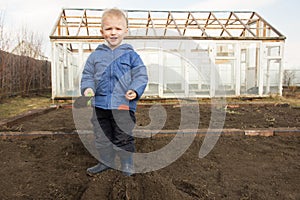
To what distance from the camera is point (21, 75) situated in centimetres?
966

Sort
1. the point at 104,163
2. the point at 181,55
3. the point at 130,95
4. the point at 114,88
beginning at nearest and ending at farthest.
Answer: the point at 130,95 < the point at 114,88 < the point at 104,163 < the point at 181,55

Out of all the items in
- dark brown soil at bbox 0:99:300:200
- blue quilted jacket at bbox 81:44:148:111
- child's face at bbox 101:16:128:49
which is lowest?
dark brown soil at bbox 0:99:300:200

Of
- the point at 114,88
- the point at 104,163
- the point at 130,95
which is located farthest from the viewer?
the point at 104,163

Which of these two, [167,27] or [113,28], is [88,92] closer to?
[113,28]

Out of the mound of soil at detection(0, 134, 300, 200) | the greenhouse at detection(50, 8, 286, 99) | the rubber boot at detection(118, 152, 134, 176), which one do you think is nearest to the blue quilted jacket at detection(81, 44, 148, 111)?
the rubber boot at detection(118, 152, 134, 176)

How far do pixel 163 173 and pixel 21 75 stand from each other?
9.53 meters

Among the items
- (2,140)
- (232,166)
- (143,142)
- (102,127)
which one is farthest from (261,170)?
(2,140)

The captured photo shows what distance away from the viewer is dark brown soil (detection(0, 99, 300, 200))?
1598 mm

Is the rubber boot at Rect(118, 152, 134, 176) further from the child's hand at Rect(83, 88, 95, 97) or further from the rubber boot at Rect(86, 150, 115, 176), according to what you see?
the child's hand at Rect(83, 88, 95, 97)

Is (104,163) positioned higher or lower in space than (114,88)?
lower

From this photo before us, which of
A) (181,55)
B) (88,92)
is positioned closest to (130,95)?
(88,92)

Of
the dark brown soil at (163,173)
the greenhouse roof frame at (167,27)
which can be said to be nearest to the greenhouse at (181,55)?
the greenhouse roof frame at (167,27)

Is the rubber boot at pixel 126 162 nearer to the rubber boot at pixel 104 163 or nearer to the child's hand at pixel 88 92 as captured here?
the rubber boot at pixel 104 163

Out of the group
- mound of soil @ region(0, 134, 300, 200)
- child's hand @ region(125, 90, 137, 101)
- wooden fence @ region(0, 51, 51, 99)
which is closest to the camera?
mound of soil @ region(0, 134, 300, 200)
